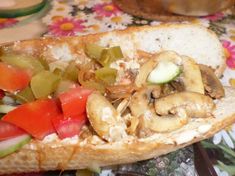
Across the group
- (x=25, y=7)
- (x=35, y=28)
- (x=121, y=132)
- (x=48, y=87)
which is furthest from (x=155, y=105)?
(x=25, y=7)

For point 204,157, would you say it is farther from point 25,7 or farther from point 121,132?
point 25,7

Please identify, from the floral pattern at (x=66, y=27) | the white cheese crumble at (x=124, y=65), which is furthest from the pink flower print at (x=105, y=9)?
the white cheese crumble at (x=124, y=65)

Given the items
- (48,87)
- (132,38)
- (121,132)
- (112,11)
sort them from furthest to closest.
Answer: (112,11) → (132,38) → (48,87) → (121,132)

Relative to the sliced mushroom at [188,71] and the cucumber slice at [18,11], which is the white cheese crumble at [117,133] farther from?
the cucumber slice at [18,11]

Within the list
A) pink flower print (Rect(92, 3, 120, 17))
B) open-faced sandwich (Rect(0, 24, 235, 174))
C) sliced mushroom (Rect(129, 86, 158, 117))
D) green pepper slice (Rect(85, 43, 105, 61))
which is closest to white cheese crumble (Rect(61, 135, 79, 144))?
open-faced sandwich (Rect(0, 24, 235, 174))

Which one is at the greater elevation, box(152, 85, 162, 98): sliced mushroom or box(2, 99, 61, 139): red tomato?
box(152, 85, 162, 98): sliced mushroom

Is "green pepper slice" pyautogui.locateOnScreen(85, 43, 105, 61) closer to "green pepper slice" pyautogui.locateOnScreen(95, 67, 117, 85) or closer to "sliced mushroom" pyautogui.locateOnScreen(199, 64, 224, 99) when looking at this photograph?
"green pepper slice" pyautogui.locateOnScreen(95, 67, 117, 85)
